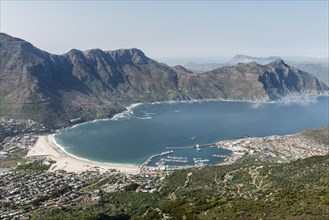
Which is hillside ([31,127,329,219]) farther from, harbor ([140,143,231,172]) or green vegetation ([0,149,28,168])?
green vegetation ([0,149,28,168])

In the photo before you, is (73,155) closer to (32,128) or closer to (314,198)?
(32,128)

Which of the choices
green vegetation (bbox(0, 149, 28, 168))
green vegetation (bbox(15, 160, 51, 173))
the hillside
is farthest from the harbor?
green vegetation (bbox(0, 149, 28, 168))

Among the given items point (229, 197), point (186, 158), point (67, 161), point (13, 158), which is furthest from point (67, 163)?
point (229, 197)

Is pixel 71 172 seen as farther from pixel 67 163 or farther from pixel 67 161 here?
pixel 67 161

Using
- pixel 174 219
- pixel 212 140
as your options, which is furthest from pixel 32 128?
pixel 174 219

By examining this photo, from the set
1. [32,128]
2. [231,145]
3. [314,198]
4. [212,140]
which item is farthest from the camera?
[32,128]

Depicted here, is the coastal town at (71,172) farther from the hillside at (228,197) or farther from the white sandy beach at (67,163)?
the hillside at (228,197)

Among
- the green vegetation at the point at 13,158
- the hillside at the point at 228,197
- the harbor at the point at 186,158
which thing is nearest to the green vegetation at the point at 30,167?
the green vegetation at the point at 13,158
